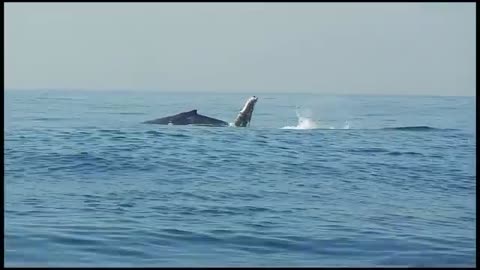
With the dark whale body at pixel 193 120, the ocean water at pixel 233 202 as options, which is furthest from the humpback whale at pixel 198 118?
the ocean water at pixel 233 202

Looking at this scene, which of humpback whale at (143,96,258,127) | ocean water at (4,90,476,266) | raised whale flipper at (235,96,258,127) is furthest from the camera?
humpback whale at (143,96,258,127)

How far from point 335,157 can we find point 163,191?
9.39 metres

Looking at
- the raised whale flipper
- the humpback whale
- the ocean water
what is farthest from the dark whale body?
the ocean water

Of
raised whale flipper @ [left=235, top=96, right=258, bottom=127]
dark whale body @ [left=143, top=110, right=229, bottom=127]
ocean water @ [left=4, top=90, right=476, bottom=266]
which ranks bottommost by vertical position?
ocean water @ [left=4, top=90, right=476, bottom=266]

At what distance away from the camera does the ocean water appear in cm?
1146

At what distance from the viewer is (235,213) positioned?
14.6 metres

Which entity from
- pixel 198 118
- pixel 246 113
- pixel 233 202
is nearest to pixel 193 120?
pixel 198 118

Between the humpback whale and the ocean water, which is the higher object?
the humpback whale

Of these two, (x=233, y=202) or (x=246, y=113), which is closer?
(x=233, y=202)

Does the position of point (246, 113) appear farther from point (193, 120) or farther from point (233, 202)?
point (233, 202)

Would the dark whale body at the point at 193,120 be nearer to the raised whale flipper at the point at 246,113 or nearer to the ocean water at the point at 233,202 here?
the raised whale flipper at the point at 246,113

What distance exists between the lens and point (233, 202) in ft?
52.3

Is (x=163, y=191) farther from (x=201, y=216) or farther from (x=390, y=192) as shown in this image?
(x=390, y=192)

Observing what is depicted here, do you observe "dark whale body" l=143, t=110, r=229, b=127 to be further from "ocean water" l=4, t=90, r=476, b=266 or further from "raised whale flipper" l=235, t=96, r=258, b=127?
"ocean water" l=4, t=90, r=476, b=266
